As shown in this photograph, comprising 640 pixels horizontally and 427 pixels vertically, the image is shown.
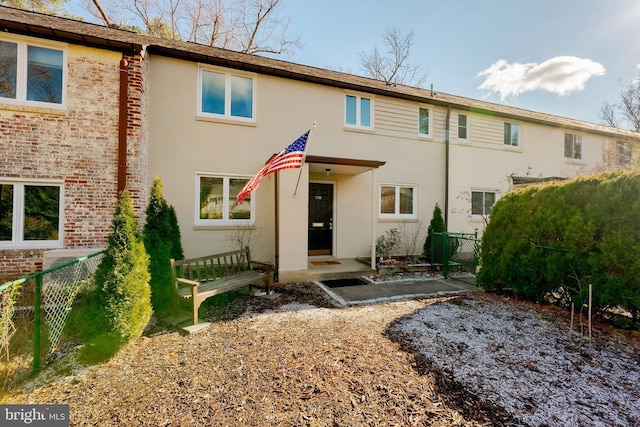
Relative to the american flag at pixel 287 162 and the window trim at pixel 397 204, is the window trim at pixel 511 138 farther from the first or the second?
the american flag at pixel 287 162

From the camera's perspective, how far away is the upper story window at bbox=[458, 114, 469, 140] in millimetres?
11562

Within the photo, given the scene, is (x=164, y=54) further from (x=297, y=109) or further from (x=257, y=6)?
(x=257, y=6)

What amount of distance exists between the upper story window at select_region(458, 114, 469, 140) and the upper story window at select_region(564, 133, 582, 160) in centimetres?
609

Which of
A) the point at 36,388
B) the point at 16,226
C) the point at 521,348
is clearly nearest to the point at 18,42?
the point at 16,226

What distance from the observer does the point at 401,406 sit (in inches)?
108

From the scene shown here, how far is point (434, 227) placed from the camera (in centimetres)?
995

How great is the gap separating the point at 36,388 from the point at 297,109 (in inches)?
329

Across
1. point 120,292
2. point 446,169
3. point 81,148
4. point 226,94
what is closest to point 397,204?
point 446,169

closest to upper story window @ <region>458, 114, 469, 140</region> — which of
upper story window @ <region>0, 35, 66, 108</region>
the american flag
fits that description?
the american flag

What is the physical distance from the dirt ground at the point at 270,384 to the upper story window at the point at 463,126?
9938 millimetres

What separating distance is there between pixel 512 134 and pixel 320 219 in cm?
989

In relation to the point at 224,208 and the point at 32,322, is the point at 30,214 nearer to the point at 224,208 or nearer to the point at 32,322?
the point at 32,322

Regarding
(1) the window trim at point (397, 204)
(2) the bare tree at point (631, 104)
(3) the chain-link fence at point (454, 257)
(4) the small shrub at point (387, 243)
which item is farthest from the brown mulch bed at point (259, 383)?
(2) the bare tree at point (631, 104)

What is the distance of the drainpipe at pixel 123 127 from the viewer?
6734 millimetres
